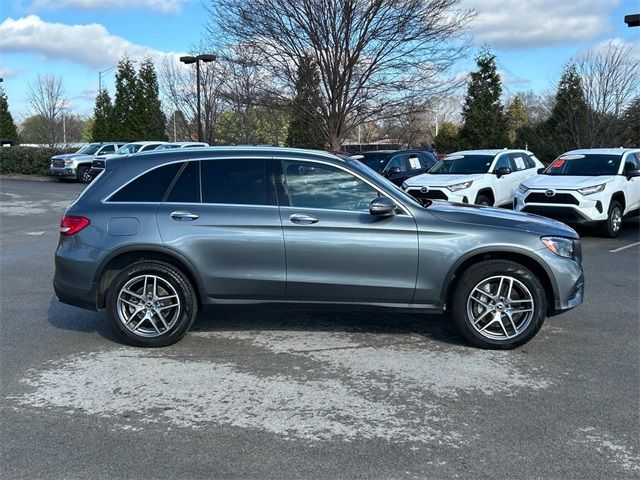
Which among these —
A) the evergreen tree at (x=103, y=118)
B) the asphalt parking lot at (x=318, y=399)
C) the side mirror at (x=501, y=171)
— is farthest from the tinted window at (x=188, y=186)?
the evergreen tree at (x=103, y=118)

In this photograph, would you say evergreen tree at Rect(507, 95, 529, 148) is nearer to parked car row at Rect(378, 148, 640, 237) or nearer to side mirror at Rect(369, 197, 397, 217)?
parked car row at Rect(378, 148, 640, 237)

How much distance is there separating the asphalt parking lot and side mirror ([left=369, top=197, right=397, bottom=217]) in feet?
3.94

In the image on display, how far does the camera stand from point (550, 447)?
12.0 ft

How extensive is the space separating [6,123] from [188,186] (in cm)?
5005

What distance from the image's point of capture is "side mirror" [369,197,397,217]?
5172 millimetres

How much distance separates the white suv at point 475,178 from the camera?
531 inches

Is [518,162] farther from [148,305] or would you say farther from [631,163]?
[148,305]

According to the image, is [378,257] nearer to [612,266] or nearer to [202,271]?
[202,271]

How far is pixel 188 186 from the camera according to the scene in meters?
5.53

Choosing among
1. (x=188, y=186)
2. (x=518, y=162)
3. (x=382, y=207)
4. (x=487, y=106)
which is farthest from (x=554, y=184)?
(x=487, y=106)

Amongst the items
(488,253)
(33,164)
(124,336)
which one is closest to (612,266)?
(488,253)

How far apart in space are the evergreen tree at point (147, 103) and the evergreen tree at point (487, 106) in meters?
20.3

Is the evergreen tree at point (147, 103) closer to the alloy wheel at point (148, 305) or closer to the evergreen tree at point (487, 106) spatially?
the evergreen tree at point (487, 106)

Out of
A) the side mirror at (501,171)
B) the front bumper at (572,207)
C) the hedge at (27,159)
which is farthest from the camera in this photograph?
the hedge at (27,159)
